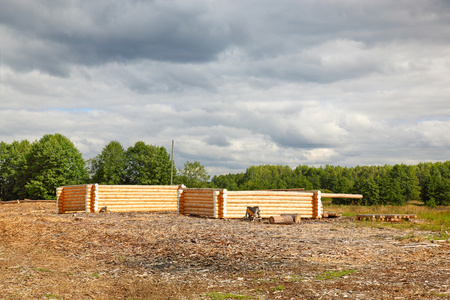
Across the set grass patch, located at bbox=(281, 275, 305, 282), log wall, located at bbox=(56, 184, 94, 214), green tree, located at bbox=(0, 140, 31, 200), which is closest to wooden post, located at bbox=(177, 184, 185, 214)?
log wall, located at bbox=(56, 184, 94, 214)

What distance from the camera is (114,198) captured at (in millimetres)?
22984

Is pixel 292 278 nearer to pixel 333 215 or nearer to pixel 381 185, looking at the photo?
pixel 333 215

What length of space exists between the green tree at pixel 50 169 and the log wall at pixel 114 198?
27.9m

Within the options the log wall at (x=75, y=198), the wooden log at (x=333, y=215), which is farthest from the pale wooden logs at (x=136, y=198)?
the wooden log at (x=333, y=215)

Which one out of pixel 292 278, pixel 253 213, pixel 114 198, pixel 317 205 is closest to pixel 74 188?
pixel 114 198

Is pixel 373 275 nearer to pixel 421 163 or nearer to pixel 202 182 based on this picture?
pixel 202 182

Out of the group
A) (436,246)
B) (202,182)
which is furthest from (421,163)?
(436,246)

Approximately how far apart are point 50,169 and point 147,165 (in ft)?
45.4

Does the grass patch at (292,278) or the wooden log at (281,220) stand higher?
the grass patch at (292,278)

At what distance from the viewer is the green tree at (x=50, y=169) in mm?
49062

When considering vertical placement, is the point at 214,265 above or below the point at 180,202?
below

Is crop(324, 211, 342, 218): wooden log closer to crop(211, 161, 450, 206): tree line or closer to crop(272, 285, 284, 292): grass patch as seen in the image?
crop(272, 285, 284, 292): grass patch

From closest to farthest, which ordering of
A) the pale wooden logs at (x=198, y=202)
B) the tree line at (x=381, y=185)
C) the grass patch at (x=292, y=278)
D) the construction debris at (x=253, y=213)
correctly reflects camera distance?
1. the grass patch at (x=292, y=278)
2. the construction debris at (x=253, y=213)
3. the pale wooden logs at (x=198, y=202)
4. the tree line at (x=381, y=185)

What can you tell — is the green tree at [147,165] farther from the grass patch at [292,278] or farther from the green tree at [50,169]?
the grass patch at [292,278]
